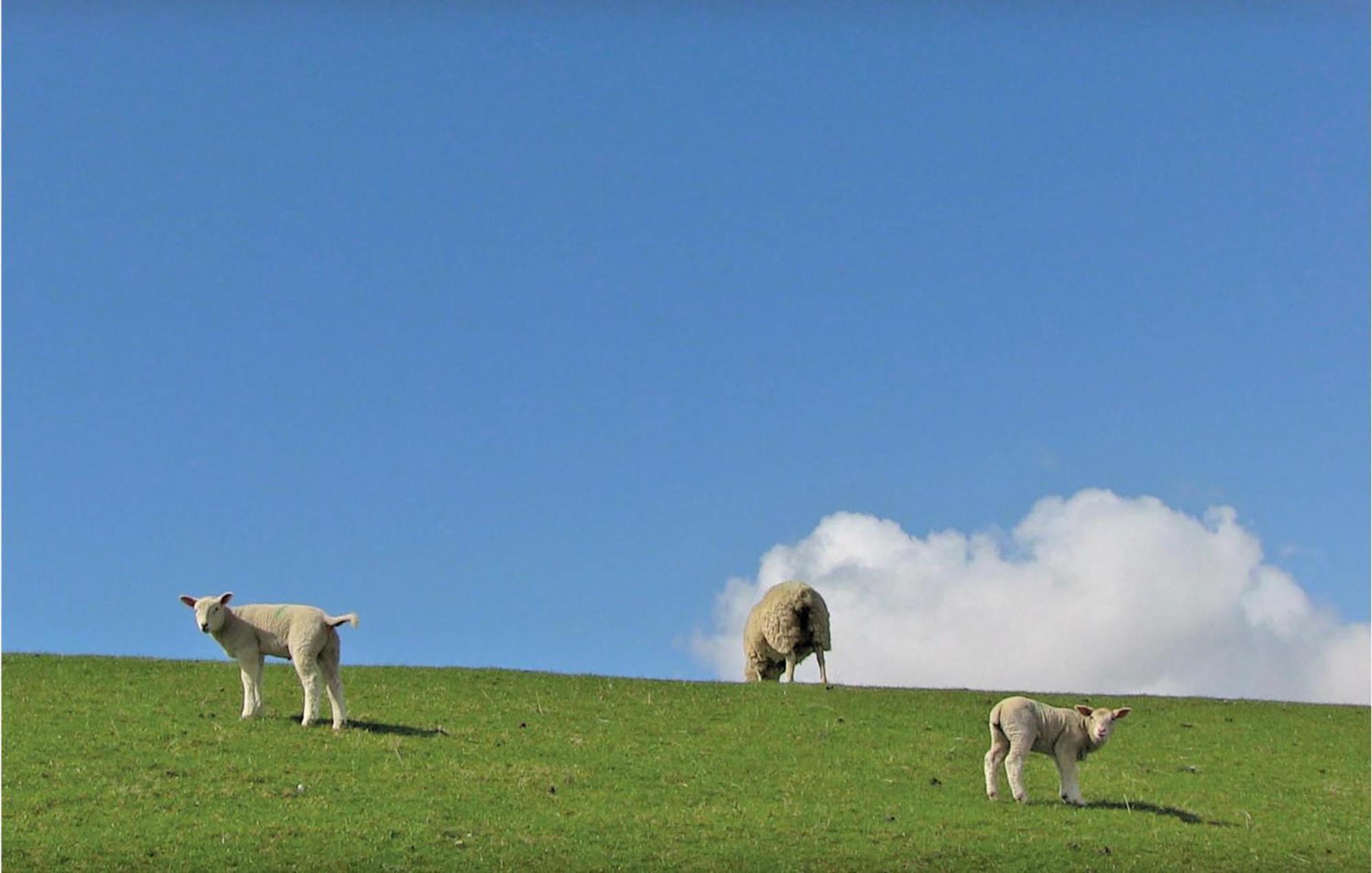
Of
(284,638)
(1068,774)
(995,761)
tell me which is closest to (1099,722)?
(1068,774)

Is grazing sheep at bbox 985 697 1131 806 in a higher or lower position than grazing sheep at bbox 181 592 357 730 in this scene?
lower

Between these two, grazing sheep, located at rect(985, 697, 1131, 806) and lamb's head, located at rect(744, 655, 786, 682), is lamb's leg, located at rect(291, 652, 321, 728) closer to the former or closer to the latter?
grazing sheep, located at rect(985, 697, 1131, 806)

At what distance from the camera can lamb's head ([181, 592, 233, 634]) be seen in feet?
88.8

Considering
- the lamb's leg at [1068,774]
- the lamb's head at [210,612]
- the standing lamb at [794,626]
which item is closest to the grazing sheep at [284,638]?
the lamb's head at [210,612]

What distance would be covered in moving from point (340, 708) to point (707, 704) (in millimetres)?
9073

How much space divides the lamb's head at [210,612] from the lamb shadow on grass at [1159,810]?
1612 cm

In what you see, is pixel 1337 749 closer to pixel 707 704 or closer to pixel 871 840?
pixel 707 704

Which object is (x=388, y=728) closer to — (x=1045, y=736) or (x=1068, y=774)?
(x=1045, y=736)

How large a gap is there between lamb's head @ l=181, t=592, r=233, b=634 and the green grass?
1851 mm

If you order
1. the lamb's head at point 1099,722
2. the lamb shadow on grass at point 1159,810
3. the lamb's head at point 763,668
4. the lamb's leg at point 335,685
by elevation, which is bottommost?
the lamb shadow on grass at point 1159,810

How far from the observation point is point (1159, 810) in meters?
25.3

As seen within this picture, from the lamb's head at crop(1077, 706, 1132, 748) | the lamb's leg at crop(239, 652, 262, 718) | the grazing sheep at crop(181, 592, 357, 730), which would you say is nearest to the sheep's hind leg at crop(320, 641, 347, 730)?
the grazing sheep at crop(181, 592, 357, 730)

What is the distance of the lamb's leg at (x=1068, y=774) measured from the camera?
80.9 feet

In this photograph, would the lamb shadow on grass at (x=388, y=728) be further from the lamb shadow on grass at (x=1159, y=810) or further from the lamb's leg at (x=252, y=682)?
the lamb shadow on grass at (x=1159, y=810)
